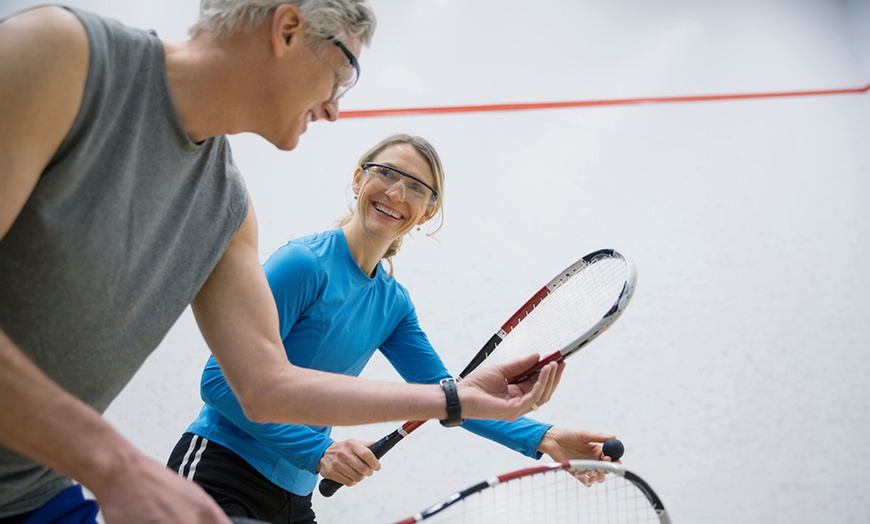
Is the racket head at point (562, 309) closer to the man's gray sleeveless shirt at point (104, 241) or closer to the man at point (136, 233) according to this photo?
the man at point (136, 233)

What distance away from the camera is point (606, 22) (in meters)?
3.36

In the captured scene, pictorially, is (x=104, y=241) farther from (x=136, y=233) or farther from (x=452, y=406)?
(x=452, y=406)

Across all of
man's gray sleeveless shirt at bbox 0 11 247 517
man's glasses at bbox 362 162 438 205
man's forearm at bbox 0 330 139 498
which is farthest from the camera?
man's glasses at bbox 362 162 438 205

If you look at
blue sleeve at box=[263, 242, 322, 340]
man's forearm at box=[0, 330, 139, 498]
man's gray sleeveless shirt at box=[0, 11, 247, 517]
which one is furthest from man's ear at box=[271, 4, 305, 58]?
blue sleeve at box=[263, 242, 322, 340]

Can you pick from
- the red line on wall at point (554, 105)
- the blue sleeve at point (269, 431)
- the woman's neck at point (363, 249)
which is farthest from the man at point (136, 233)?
the red line on wall at point (554, 105)

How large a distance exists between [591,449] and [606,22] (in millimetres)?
2422

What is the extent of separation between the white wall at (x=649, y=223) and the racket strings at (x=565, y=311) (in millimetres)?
1289

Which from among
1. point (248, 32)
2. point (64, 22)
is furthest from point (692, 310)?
point (64, 22)

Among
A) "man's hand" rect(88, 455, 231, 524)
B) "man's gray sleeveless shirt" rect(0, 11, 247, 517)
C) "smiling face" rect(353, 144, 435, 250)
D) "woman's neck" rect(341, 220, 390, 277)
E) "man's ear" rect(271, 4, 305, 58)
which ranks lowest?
"man's hand" rect(88, 455, 231, 524)

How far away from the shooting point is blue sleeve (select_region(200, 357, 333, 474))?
1.26 m

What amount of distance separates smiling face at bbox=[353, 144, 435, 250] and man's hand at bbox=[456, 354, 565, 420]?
0.52 meters

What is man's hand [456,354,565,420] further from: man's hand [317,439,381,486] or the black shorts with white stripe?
the black shorts with white stripe

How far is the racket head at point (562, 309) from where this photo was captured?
143cm

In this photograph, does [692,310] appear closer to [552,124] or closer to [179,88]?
[552,124]
